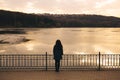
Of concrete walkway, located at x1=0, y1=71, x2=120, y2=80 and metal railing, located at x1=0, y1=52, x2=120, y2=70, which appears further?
metal railing, located at x1=0, y1=52, x2=120, y2=70

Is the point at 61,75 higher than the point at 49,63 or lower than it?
lower

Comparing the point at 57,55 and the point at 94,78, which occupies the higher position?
the point at 57,55

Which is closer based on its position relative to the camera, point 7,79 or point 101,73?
point 7,79

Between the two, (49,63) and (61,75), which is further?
(49,63)

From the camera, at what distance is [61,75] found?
61.9 ft

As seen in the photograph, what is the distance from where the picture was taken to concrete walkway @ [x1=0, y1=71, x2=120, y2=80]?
17938mm

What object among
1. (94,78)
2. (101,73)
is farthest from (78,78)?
(101,73)

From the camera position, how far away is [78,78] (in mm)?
18016

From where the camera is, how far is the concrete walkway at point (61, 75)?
58.9 feet

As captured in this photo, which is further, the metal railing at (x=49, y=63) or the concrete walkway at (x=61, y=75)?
the metal railing at (x=49, y=63)

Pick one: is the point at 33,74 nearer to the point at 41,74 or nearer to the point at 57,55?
the point at 41,74

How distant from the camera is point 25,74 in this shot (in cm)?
1912

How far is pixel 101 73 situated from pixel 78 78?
7.04 ft

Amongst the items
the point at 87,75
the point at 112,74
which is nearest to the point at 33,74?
the point at 87,75
